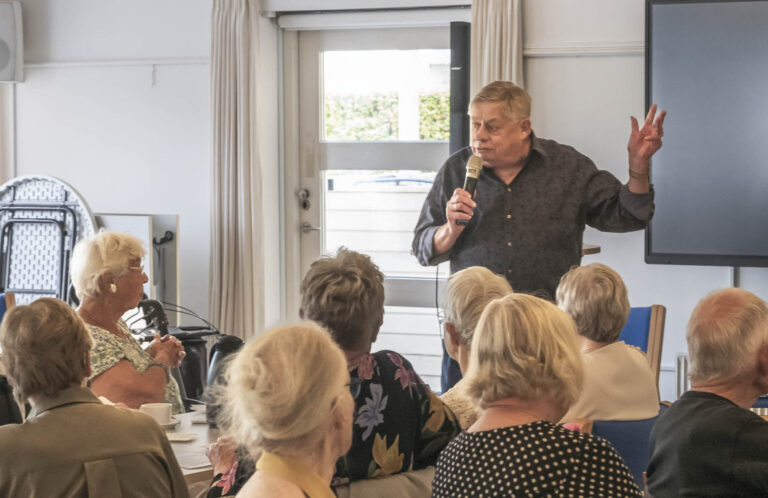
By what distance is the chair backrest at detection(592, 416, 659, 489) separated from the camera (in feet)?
8.50

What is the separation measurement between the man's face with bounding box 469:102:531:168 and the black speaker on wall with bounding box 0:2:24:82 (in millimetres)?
3748

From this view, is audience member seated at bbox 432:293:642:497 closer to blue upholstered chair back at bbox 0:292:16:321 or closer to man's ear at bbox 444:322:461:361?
man's ear at bbox 444:322:461:361

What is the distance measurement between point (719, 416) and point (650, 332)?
1.93 meters

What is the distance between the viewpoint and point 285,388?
1452 millimetres

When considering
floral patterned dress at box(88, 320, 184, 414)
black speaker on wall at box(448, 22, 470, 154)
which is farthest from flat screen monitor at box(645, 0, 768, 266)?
floral patterned dress at box(88, 320, 184, 414)

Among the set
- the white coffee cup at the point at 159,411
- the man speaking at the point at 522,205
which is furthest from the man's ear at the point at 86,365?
the man speaking at the point at 522,205

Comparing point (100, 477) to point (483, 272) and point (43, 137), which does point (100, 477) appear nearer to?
point (483, 272)

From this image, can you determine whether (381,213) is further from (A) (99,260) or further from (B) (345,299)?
(B) (345,299)

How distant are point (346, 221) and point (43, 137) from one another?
2079 millimetres

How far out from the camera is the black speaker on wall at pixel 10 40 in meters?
5.98

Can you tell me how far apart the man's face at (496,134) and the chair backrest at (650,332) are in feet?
3.01

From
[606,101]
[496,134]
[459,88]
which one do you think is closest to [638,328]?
[496,134]

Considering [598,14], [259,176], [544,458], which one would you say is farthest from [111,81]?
[544,458]

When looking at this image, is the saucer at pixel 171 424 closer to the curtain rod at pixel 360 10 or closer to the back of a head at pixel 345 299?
the back of a head at pixel 345 299
